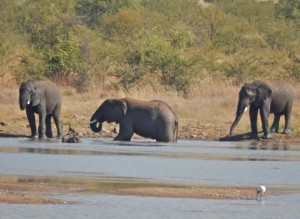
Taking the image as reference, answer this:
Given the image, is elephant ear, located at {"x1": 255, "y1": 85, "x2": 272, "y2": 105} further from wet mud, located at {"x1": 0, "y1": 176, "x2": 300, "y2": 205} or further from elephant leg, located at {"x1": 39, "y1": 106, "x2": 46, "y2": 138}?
wet mud, located at {"x1": 0, "y1": 176, "x2": 300, "y2": 205}

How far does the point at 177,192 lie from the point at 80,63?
25.4 meters

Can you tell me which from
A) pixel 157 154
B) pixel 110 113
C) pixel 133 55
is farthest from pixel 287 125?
pixel 133 55

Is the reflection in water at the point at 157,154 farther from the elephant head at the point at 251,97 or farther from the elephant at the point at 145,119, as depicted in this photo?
the elephant head at the point at 251,97

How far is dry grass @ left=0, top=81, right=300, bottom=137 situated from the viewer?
35.5 metres

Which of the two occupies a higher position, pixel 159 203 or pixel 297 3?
pixel 297 3

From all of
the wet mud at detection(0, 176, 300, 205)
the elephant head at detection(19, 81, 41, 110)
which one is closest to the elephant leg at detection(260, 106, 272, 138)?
the elephant head at detection(19, 81, 41, 110)

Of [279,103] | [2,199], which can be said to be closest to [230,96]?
[279,103]

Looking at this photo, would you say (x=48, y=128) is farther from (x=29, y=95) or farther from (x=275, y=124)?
(x=275, y=124)

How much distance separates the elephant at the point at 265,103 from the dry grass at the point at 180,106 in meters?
0.69

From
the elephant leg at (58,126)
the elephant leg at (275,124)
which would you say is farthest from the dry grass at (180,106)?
the elephant leg at (58,126)

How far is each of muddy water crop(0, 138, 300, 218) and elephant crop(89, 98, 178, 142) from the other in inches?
15.3

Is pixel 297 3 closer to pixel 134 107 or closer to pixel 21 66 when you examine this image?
pixel 21 66

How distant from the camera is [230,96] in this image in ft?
129

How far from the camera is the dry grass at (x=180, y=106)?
35.5 m
